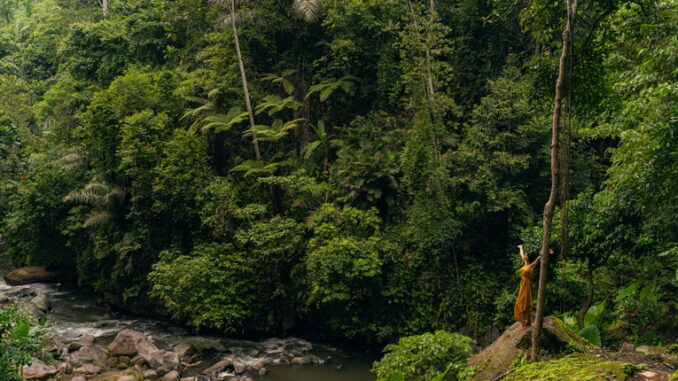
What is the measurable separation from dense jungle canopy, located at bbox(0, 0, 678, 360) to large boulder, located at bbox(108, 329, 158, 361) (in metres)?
1.26

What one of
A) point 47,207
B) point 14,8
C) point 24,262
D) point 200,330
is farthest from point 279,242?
point 14,8

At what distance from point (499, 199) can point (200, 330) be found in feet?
31.5

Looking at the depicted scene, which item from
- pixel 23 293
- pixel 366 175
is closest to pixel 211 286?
pixel 366 175

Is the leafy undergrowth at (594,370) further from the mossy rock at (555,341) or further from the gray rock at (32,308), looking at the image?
the gray rock at (32,308)

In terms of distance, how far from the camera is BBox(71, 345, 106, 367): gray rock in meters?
11.7

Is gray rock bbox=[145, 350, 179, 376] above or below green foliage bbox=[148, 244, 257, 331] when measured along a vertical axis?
below

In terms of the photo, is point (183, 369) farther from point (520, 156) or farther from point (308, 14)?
point (308, 14)

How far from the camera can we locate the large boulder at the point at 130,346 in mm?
12266

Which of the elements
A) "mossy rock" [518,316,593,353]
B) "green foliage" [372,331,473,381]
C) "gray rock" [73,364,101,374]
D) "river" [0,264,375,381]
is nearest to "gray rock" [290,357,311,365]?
"river" [0,264,375,381]

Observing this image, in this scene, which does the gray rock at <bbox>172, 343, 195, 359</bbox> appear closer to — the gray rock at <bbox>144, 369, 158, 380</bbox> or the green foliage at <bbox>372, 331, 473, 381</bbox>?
the gray rock at <bbox>144, 369, 158, 380</bbox>

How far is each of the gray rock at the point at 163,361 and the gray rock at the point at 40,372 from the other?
205 centimetres

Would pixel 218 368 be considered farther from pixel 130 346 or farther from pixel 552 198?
pixel 552 198

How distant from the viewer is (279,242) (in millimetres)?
13672

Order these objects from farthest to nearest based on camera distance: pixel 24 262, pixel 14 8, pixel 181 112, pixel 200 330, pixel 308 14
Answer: pixel 14 8
pixel 24 262
pixel 181 112
pixel 308 14
pixel 200 330
